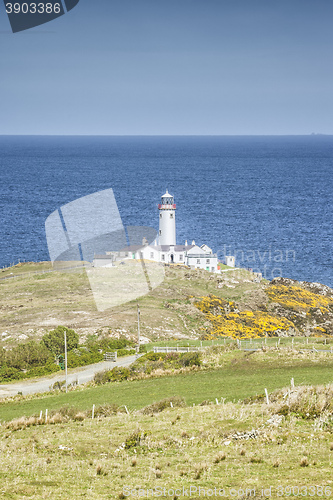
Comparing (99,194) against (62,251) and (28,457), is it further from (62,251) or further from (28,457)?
(62,251)

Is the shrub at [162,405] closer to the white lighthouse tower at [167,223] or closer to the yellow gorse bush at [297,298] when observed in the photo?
the yellow gorse bush at [297,298]

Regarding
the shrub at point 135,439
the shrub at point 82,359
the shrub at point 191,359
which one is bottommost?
the shrub at point 82,359

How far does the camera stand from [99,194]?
27.6 meters

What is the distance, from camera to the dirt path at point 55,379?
1305 inches

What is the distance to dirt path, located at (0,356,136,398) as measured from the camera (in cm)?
3316

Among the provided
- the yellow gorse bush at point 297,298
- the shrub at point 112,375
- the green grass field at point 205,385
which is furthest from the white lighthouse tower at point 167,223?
the shrub at point 112,375

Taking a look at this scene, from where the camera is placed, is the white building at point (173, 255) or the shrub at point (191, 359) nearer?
the shrub at point (191, 359)

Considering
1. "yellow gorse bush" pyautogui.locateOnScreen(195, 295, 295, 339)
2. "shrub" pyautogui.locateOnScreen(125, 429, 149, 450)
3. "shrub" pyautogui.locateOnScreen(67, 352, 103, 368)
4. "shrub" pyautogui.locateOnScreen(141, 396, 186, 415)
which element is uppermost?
"shrub" pyautogui.locateOnScreen(125, 429, 149, 450)

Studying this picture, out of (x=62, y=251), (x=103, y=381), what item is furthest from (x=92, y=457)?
(x=62, y=251)

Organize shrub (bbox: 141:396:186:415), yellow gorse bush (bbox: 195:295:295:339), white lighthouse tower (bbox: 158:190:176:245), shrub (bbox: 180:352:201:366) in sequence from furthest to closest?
1. white lighthouse tower (bbox: 158:190:176:245)
2. yellow gorse bush (bbox: 195:295:295:339)
3. shrub (bbox: 180:352:201:366)
4. shrub (bbox: 141:396:186:415)

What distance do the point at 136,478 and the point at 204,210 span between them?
125m

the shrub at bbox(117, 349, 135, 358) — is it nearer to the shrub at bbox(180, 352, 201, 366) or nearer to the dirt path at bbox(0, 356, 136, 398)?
the dirt path at bbox(0, 356, 136, 398)

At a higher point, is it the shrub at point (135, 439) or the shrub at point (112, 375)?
the shrub at point (135, 439)

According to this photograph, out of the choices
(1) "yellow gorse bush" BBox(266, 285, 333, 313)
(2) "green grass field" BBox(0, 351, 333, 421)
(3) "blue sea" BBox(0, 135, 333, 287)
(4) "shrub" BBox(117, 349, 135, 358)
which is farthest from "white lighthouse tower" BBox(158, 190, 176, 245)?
(2) "green grass field" BBox(0, 351, 333, 421)
